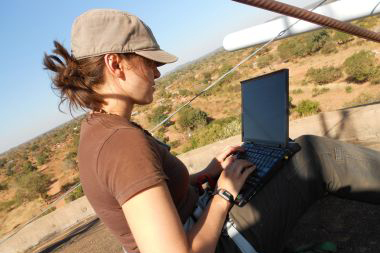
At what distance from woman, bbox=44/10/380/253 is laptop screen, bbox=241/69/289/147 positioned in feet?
0.71

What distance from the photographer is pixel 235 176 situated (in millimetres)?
1444

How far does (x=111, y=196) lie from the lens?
3.68 ft

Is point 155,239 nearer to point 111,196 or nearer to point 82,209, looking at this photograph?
point 111,196

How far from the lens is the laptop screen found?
6.00 feet

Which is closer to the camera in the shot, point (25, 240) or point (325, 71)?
point (25, 240)

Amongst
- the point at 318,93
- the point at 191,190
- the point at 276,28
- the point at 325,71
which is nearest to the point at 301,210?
the point at 191,190

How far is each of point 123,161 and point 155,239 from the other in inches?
10.3

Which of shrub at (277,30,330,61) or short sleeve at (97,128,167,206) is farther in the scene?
shrub at (277,30,330,61)

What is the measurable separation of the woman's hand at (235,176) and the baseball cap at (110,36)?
1.93 feet

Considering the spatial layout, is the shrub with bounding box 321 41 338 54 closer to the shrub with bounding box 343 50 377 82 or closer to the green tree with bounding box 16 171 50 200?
the shrub with bounding box 343 50 377 82

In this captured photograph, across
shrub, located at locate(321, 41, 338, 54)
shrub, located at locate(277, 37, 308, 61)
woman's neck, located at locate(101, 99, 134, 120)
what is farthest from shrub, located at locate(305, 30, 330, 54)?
woman's neck, located at locate(101, 99, 134, 120)

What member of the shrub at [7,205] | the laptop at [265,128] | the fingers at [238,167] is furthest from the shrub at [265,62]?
the fingers at [238,167]

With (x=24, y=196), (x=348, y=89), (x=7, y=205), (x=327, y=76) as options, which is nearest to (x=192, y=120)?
(x=327, y=76)

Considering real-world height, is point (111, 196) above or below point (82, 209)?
above
